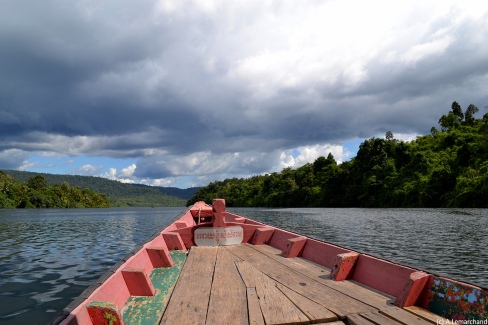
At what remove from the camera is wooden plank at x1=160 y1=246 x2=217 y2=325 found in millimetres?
3986

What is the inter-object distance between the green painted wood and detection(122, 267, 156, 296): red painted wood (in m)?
0.09

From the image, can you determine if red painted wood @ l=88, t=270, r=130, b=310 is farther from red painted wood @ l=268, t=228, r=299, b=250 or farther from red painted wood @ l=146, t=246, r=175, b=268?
red painted wood @ l=268, t=228, r=299, b=250

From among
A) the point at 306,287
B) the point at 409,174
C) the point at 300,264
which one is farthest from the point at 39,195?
the point at 306,287

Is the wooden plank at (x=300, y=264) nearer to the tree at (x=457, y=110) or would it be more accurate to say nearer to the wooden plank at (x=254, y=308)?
the wooden plank at (x=254, y=308)

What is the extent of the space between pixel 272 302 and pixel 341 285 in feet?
4.18

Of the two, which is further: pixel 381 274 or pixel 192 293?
pixel 381 274

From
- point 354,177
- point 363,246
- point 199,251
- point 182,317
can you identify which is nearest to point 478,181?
point 354,177

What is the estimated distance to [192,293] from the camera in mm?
4875

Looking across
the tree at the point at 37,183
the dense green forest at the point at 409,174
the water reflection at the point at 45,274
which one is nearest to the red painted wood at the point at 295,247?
the water reflection at the point at 45,274

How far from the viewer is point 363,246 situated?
55.8ft

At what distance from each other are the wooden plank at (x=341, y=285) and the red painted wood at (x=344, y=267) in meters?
0.09

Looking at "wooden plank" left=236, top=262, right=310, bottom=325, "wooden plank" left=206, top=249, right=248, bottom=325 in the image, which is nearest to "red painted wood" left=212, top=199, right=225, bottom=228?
"wooden plank" left=206, top=249, right=248, bottom=325

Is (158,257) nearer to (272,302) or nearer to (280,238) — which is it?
(272,302)

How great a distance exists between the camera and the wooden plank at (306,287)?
13.7 ft
